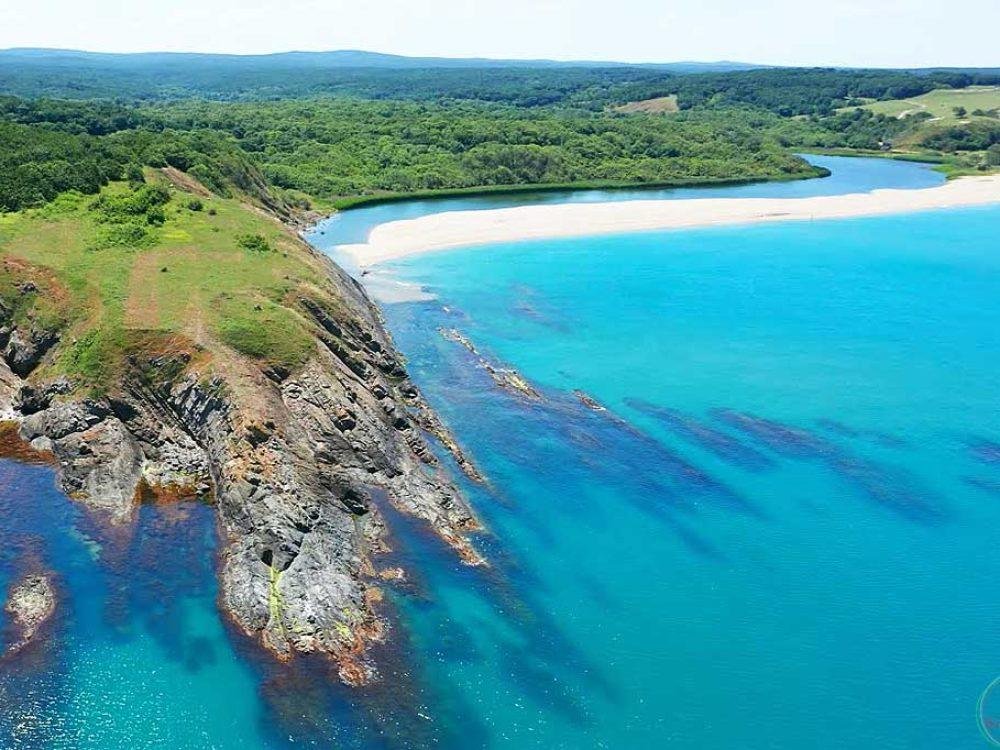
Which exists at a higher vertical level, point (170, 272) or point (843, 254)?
point (170, 272)

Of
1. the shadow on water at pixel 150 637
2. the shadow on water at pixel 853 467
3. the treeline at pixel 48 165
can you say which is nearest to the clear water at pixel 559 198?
the treeline at pixel 48 165

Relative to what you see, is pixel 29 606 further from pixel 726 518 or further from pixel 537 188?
pixel 537 188

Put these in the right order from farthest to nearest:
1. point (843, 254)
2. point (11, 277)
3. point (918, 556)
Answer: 1. point (843, 254)
2. point (11, 277)
3. point (918, 556)

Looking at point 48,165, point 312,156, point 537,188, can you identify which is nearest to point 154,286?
point 48,165

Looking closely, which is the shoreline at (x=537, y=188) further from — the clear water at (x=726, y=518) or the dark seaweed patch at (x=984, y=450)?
the dark seaweed patch at (x=984, y=450)

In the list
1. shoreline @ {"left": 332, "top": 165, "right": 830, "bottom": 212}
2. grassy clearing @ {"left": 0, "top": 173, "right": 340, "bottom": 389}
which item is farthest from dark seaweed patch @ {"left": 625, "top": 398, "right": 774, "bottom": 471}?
shoreline @ {"left": 332, "top": 165, "right": 830, "bottom": 212}

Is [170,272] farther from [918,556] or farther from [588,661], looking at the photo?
[918,556]

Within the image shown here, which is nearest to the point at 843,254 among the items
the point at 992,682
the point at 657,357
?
the point at 657,357

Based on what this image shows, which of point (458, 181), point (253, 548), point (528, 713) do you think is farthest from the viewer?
point (458, 181)
